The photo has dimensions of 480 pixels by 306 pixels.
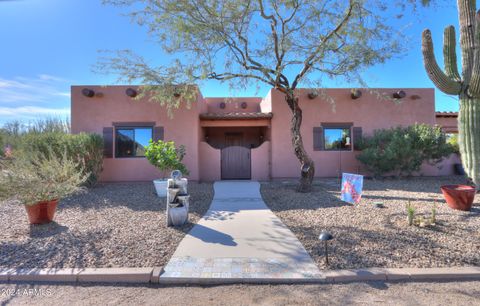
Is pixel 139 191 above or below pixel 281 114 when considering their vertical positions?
below

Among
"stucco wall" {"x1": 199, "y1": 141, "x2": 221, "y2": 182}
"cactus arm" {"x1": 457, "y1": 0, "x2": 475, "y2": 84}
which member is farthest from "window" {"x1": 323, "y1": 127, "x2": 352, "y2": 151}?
"stucco wall" {"x1": 199, "y1": 141, "x2": 221, "y2": 182}

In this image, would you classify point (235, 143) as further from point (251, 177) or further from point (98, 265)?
point (98, 265)

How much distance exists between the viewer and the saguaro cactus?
6.79 meters

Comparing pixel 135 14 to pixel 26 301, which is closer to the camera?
pixel 26 301

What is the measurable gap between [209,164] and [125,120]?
416 cm

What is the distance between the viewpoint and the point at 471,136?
22.2 feet

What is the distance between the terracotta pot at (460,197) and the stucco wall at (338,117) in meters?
5.51

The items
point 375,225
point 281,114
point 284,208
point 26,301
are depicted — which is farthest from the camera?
point 281,114

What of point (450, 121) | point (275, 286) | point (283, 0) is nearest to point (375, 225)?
point (275, 286)

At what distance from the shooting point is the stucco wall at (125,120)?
10.5 m

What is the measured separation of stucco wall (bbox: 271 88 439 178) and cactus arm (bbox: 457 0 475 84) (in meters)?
4.08

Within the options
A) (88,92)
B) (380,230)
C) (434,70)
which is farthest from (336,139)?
(88,92)

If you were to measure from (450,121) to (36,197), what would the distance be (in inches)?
722

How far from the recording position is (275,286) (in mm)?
3039
